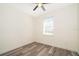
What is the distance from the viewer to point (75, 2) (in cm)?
97

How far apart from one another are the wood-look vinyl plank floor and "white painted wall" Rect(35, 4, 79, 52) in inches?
→ 3.1

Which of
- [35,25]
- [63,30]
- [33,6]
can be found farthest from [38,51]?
[33,6]

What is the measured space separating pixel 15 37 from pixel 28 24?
1.09 ft

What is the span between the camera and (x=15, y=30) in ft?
3.90

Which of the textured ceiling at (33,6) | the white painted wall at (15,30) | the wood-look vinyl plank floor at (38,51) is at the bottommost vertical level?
the wood-look vinyl plank floor at (38,51)

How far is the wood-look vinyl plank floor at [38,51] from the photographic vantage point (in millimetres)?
1083

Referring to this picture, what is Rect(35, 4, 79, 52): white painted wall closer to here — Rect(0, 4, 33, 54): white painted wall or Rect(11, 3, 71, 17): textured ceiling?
Rect(11, 3, 71, 17): textured ceiling

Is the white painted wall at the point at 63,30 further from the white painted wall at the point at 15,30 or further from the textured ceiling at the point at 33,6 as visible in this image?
the white painted wall at the point at 15,30

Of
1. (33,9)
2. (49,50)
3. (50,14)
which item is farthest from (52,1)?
(49,50)

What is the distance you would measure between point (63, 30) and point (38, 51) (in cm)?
61

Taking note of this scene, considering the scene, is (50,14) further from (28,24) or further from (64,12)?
(28,24)

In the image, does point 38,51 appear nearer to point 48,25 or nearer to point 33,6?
point 48,25

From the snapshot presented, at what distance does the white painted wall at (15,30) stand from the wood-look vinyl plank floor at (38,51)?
8cm

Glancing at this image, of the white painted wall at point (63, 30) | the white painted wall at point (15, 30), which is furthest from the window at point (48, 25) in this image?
the white painted wall at point (15, 30)
